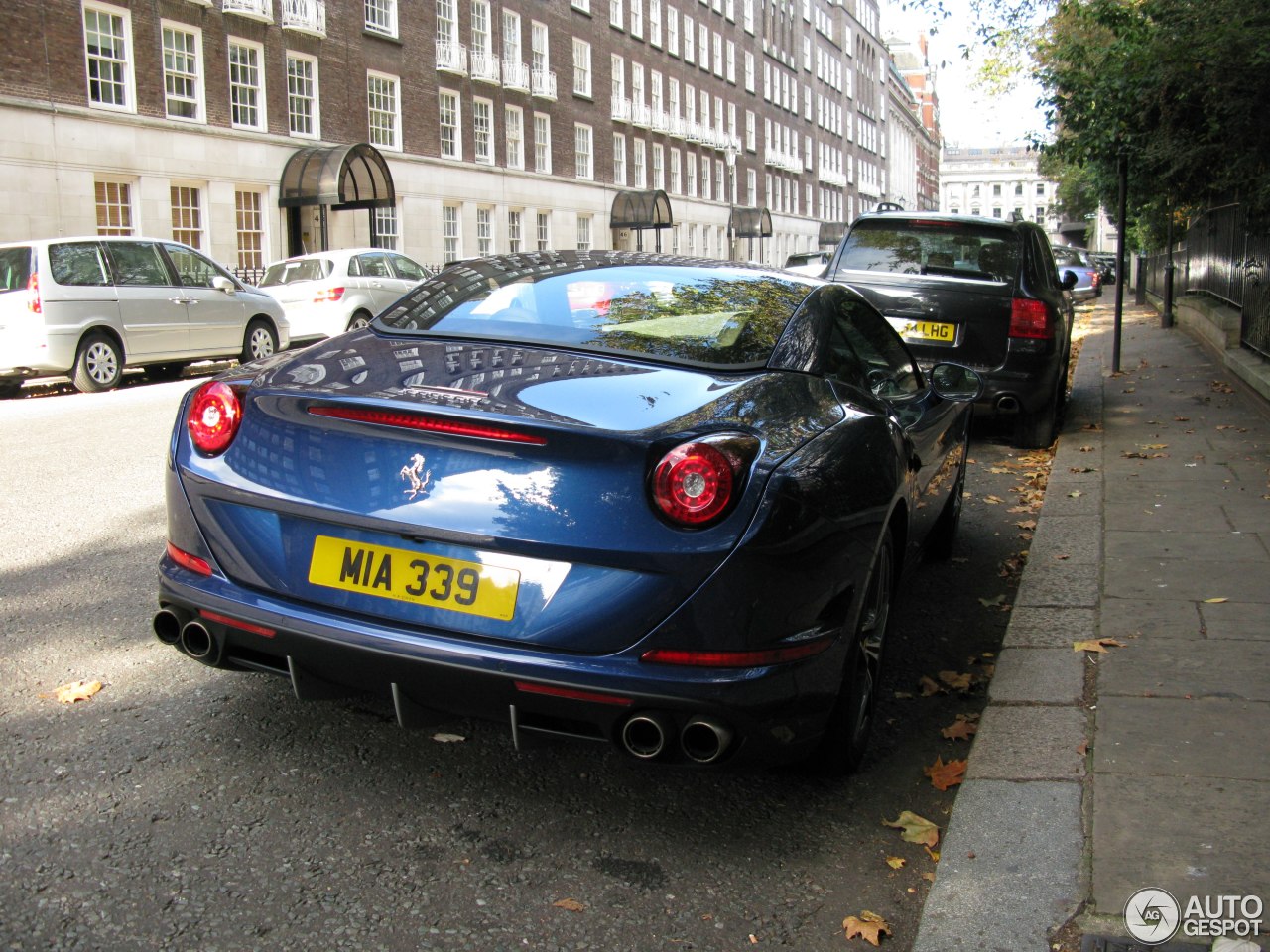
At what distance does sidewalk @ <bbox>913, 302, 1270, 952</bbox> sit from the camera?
2838 millimetres

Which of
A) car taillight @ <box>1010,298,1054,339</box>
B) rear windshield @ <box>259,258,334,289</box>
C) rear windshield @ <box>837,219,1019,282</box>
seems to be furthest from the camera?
rear windshield @ <box>259,258,334,289</box>

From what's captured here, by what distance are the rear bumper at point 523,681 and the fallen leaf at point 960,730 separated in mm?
938

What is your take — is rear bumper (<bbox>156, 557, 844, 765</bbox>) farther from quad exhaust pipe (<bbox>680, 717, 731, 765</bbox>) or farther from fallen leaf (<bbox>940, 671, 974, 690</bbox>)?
fallen leaf (<bbox>940, 671, 974, 690</bbox>)

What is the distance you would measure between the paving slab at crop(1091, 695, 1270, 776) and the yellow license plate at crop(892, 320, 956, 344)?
535cm

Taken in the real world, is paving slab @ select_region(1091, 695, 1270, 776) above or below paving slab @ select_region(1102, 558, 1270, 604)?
below

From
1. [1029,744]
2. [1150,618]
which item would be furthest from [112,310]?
[1029,744]

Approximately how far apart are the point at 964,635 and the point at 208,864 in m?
3.18

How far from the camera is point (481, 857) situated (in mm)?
3021

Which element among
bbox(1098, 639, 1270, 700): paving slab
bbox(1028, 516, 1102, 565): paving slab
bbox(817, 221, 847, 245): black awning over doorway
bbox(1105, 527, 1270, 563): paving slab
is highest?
bbox(817, 221, 847, 245): black awning over doorway

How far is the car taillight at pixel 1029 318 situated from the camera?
9016 millimetres

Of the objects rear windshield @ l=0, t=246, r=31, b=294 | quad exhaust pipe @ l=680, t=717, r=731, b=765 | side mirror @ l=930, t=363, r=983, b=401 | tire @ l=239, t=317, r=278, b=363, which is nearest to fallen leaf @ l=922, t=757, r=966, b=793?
quad exhaust pipe @ l=680, t=717, r=731, b=765

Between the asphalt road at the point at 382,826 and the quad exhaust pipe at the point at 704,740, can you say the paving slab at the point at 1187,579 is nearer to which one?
the asphalt road at the point at 382,826

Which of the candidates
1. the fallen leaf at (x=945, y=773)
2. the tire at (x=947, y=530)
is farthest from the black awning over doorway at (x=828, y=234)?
the fallen leaf at (x=945, y=773)

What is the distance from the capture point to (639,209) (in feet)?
159
